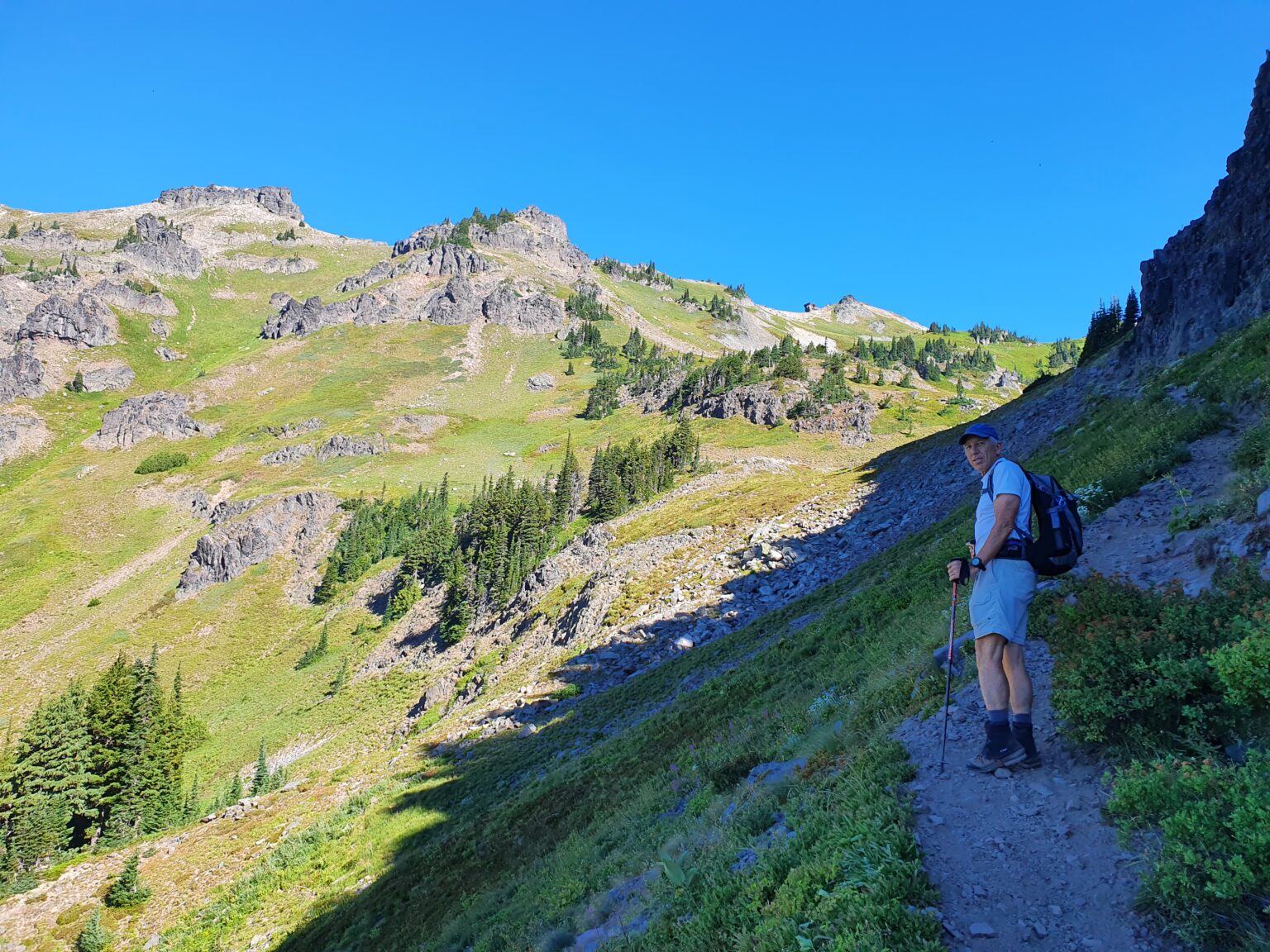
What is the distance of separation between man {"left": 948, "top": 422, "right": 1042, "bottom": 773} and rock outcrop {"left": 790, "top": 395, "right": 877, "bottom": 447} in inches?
3923

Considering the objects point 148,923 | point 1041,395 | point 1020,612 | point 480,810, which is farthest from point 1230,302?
point 148,923

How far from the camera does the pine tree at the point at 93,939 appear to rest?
72.3 feet

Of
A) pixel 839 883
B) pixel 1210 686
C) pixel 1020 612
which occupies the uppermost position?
pixel 1020 612

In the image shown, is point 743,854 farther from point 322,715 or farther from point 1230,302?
point 322,715

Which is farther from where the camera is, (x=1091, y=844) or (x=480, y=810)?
(x=480, y=810)

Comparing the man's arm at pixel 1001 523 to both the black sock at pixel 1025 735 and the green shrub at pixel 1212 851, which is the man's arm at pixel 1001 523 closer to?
the black sock at pixel 1025 735

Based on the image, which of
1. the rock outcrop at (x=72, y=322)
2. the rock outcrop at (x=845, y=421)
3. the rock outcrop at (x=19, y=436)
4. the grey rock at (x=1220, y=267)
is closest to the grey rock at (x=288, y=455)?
the rock outcrop at (x=19, y=436)

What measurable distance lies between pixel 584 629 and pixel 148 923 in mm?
23257

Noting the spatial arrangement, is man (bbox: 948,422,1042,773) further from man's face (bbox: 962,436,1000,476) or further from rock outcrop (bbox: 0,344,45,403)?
rock outcrop (bbox: 0,344,45,403)

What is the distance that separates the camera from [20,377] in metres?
157

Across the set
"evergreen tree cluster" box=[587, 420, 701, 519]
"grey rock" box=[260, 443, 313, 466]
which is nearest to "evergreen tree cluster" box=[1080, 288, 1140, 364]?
"evergreen tree cluster" box=[587, 420, 701, 519]

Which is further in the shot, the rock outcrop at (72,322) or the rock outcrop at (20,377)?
the rock outcrop at (72,322)

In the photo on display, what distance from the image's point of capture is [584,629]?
1516 inches

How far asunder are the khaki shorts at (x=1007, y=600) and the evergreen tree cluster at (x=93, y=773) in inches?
2042
